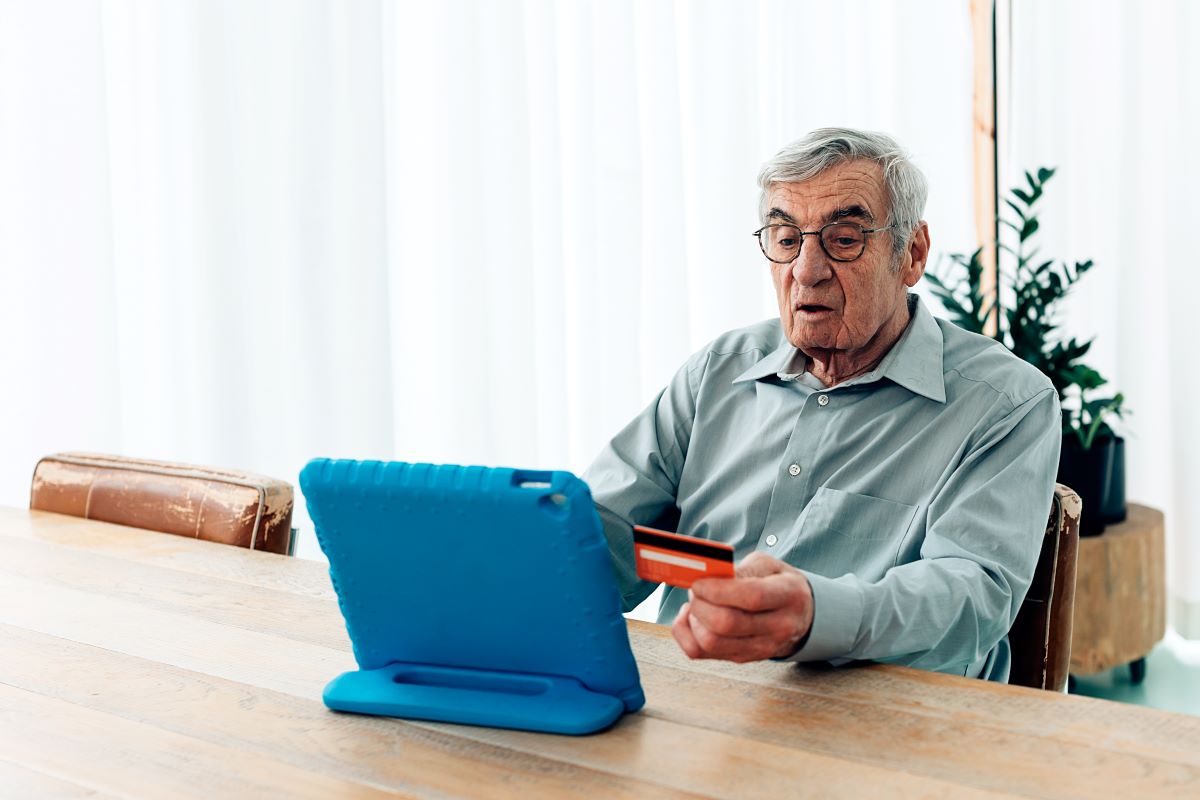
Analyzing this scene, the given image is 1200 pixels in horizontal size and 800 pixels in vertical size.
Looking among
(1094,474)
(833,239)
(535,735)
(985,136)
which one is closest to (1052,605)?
(833,239)

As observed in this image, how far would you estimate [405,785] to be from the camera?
2.96 feet

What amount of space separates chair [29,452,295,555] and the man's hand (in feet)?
2.55

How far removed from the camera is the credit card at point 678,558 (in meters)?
0.98

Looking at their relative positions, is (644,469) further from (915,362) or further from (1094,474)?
(1094,474)

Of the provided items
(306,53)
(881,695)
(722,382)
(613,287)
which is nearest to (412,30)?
(306,53)

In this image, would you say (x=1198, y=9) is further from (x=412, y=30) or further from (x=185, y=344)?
(x=185, y=344)

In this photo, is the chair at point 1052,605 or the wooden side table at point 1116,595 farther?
the wooden side table at point 1116,595

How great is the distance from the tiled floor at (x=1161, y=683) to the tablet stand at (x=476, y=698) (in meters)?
2.46

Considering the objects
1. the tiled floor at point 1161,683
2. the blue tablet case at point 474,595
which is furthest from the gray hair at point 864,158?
the tiled floor at point 1161,683

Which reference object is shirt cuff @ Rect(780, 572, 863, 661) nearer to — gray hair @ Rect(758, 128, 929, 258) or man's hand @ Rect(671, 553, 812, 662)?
man's hand @ Rect(671, 553, 812, 662)

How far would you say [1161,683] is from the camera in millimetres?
3297

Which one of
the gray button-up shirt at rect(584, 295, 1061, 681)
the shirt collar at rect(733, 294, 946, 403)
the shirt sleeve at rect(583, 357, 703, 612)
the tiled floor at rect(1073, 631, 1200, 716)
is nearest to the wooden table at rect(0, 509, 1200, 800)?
the gray button-up shirt at rect(584, 295, 1061, 681)

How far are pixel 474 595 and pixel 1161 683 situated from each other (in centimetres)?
287

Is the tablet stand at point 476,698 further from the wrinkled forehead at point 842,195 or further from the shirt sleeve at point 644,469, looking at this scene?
the wrinkled forehead at point 842,195
